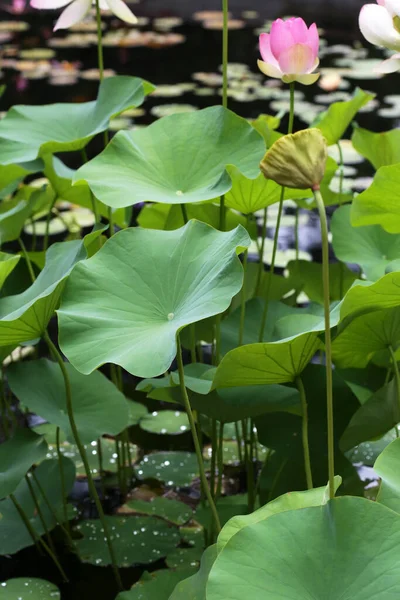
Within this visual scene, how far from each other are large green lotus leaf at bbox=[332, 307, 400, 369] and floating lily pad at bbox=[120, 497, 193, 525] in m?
0.45

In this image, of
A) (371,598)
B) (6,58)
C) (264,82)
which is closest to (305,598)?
(371,598)

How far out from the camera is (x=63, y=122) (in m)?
1.31

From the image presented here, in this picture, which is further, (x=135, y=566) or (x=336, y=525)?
(x=135, y=566)

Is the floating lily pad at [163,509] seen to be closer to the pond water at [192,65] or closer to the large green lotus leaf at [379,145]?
the large green lotus leaf at [379,145]

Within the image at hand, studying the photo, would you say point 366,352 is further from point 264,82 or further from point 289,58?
point 264,82

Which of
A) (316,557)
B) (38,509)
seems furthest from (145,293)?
(38,509)

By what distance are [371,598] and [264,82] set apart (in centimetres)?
349

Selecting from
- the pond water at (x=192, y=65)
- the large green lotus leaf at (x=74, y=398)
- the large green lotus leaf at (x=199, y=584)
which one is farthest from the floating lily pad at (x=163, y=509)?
the pond water at (x=192, y=65)

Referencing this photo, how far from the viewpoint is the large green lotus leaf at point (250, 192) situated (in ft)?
3.43

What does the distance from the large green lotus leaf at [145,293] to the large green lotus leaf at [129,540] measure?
498 millimetres

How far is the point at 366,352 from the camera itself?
38.7 inches

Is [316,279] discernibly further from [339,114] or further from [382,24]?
[382,24]

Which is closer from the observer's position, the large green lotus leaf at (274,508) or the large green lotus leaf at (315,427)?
the large green lotus leaf at (274,508)

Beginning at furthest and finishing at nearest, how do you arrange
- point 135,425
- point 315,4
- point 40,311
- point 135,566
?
point 315,4 < point 135,425 < point 135,566 < point 40,311
